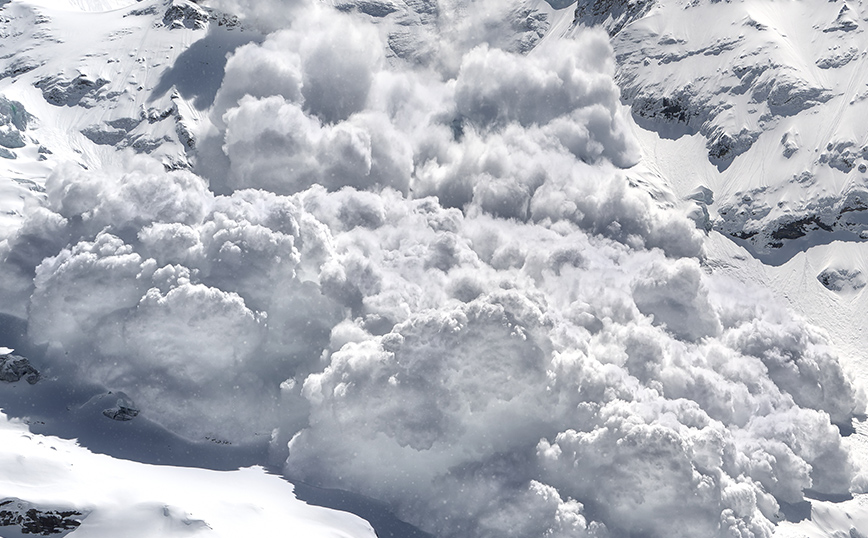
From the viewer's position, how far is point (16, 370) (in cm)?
10194

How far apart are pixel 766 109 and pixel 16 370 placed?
150866mm

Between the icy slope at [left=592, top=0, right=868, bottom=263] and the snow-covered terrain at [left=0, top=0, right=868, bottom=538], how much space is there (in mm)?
711

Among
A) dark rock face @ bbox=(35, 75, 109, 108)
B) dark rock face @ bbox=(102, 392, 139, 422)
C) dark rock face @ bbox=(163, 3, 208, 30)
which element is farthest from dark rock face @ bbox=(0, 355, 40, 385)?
dark rock face @ bbox=(163, 3, 208, 30)

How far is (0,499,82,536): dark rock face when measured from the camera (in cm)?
7606

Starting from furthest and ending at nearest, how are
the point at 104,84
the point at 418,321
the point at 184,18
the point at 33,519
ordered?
the point at 184,18 < the point at 104,84 < the point at 418,321 < the point at 33,519

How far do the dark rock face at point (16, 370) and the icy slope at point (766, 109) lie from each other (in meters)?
130

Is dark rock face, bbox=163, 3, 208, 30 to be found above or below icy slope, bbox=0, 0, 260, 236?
above

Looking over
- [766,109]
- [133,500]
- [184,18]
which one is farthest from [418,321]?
[184,18]

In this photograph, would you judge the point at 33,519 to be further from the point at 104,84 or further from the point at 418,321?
the point at 104,84

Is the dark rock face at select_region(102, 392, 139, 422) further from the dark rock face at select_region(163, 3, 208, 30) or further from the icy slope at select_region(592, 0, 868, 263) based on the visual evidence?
the icy slope at select_region(592, 0, 868, 263)

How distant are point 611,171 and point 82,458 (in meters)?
128

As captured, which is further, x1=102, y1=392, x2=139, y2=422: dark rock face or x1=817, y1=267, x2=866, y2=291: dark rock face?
x1=817, y1=267, x2=866, y2=291: dark rock face

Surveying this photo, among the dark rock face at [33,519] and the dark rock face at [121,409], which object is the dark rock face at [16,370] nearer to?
the dark rock face at [121,409]

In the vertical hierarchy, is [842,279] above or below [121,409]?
below
